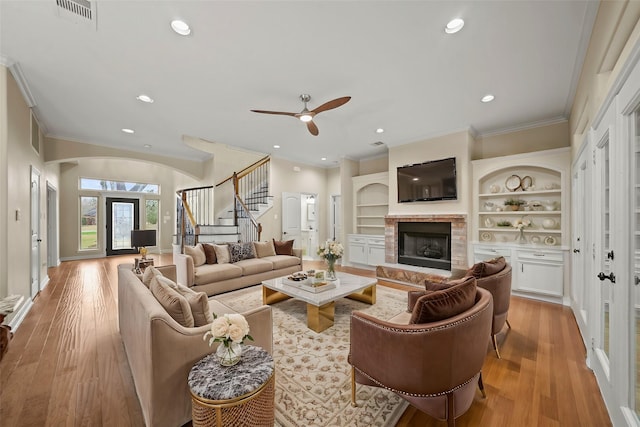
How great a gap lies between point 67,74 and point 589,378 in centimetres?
615

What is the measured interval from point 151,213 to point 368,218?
7977 mm

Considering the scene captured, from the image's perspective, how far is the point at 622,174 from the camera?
161 cm

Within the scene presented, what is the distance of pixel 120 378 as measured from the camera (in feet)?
7.06

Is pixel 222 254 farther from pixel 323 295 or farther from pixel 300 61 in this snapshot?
pixel 300 61

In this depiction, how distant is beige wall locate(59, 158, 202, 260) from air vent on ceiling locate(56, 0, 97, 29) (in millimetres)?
5214

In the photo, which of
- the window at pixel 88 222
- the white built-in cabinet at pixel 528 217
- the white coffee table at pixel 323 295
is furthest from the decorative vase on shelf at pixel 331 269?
the window at pixel 88 222

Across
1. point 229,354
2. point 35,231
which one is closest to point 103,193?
point 35,231

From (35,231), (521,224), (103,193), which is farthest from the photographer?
(103,193)

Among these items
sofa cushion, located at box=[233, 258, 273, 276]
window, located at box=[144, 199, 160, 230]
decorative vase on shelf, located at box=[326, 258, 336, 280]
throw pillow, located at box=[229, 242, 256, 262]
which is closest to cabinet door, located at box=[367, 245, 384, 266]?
sofa cushion, located at box=[233, 258, 273, 276]

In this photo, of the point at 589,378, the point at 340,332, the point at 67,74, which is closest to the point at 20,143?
the point at 67,74

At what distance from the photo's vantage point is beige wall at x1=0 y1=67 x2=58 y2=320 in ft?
9.39

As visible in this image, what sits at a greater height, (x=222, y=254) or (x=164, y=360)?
(x=222, y=254)

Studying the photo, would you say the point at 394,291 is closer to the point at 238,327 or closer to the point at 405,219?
the point at 405,219

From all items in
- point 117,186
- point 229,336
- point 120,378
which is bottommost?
point 120,378
